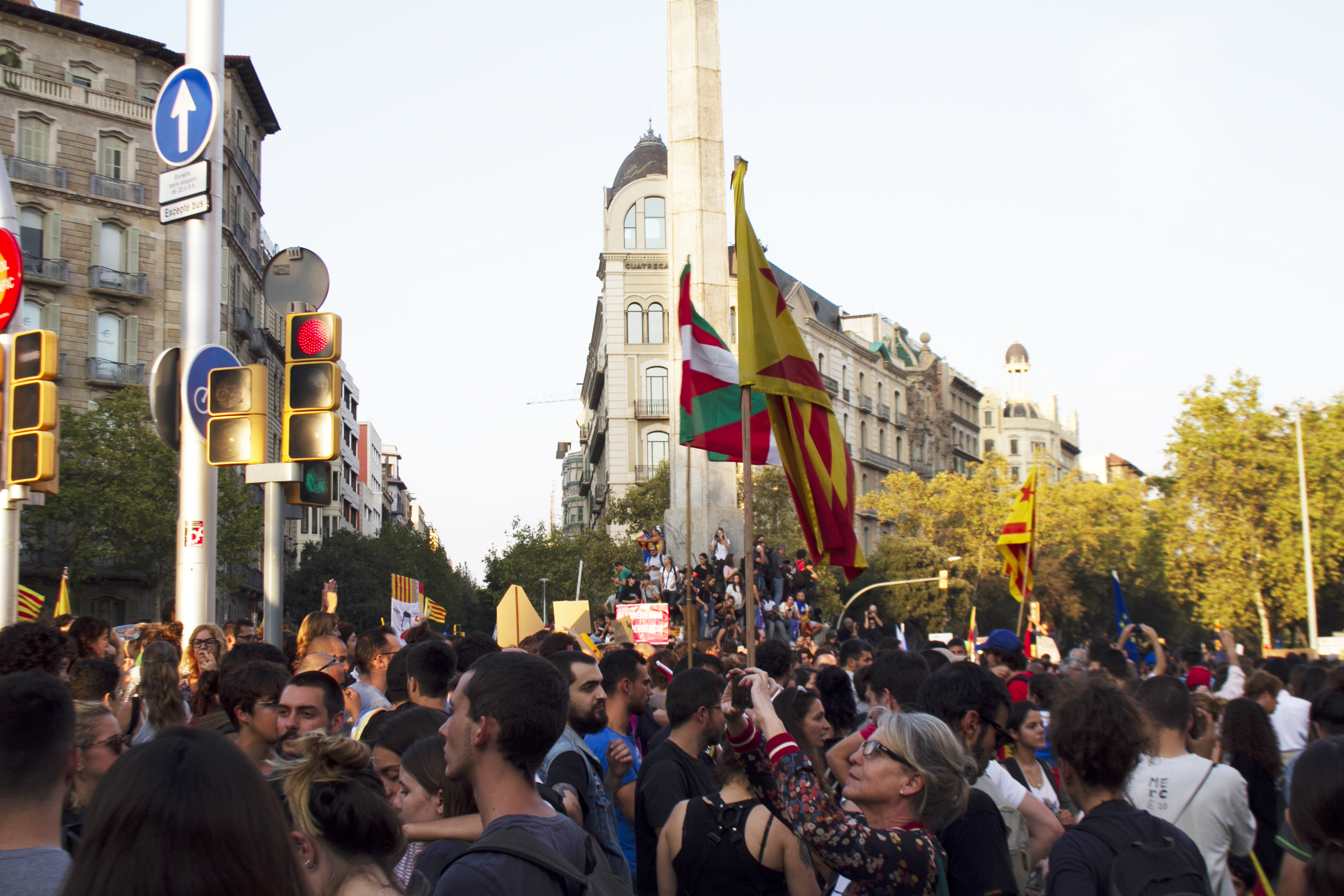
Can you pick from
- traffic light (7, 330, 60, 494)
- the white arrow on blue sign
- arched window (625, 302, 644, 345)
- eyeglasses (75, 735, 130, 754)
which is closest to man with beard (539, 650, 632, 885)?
eyeglasses (75, 735, 130, 754)

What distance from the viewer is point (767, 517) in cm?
4728

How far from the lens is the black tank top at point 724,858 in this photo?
4176mm

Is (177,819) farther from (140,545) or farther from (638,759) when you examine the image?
(140,545)

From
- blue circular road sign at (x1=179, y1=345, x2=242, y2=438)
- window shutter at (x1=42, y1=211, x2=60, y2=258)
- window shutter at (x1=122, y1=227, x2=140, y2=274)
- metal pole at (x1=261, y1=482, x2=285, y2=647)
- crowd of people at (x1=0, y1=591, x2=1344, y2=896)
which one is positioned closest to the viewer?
crowd of people at (x1=0, y1=591, x2=1344, y2=896)

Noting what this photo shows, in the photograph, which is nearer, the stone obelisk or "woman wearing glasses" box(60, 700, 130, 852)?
"woman wearing glasses" box(60, 700, 130, 852)

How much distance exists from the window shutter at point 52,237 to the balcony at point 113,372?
386cm

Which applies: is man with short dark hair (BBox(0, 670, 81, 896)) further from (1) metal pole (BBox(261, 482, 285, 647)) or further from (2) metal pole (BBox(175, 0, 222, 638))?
(2) metal pole (BBox(175, 0, 222, 638))

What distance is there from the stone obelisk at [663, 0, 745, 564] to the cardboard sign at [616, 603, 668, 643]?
25.7ft

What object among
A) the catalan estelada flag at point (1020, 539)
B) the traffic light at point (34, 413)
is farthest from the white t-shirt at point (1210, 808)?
the catalan estelada flag at point (1020, 539)

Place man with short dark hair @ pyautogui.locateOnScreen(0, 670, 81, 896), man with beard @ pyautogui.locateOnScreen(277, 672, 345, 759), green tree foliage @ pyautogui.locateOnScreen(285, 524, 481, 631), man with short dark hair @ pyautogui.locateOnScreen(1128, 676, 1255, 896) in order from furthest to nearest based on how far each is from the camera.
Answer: green tree foliage @ pyautogui.locateOnScreen(285, 524, 481, 631)
man with short dark hair @ pyautogui.locateOnScreen(1128, 676, 1255, 896)
man with beard @ pyautogui.locateOnScreen(277, 672, 345, 759)
man with short dark hair @ pyautogui.locateOnScreen(0, 670, 81, 896)

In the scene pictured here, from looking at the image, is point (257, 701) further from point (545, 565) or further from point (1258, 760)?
point (545, 565)

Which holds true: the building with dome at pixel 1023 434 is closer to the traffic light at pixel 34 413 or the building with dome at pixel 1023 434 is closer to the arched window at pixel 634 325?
the arched window at pixel 634 325

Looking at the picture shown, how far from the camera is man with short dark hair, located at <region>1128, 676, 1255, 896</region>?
4824 mm

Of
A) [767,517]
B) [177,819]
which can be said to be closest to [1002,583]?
[767,517]
